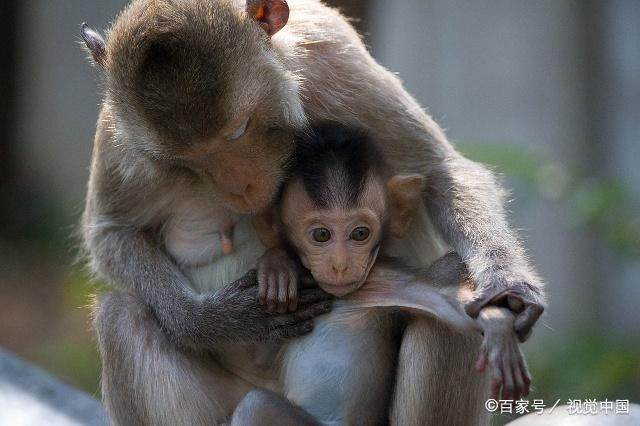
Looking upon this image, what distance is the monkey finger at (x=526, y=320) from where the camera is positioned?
12.9 feet

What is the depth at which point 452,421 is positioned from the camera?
189 inches

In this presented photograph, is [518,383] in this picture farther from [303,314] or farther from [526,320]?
[303,314]

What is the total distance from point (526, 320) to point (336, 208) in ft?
3.98

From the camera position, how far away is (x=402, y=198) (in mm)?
5074

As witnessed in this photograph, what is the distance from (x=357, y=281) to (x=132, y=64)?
1529 millimetres

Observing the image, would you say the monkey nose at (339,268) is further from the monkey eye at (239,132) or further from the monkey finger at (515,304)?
the monkey finger at (515,304)

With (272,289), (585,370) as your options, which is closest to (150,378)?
(272,289)

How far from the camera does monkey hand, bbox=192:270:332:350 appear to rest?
4961mm

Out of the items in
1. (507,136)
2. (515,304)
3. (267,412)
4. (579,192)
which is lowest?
(507,136)

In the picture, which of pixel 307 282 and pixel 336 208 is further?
pixel 307 282

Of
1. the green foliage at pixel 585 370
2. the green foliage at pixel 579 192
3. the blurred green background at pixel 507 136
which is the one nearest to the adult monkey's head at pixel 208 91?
the green foliage at pixel 579 192

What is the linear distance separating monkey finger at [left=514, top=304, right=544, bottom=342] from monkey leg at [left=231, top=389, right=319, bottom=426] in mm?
1300

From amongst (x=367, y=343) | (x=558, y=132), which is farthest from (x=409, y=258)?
(x=558, y=132)

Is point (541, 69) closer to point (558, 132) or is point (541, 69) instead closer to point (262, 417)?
point (558, 132)
